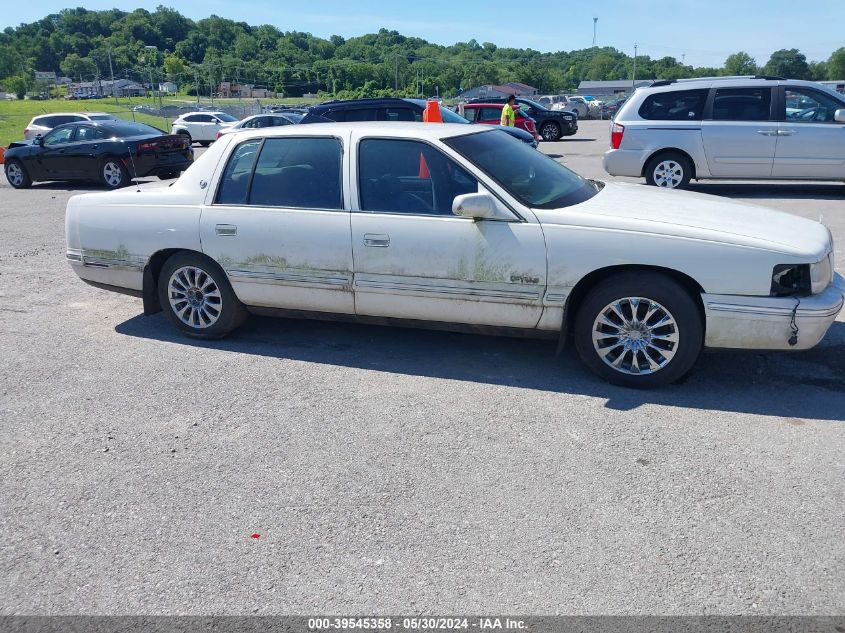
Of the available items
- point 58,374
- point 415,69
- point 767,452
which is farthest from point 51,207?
point 415,69

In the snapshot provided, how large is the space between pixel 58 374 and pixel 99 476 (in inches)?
66.3

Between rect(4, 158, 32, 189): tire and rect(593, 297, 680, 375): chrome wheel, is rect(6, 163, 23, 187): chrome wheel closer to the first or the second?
rect(4, 158, 32, 189): tire

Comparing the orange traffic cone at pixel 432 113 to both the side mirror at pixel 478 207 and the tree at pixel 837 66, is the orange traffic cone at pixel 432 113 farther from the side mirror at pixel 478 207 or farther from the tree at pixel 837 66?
the tree at pixel 837 66

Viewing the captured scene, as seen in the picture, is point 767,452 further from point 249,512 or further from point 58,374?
point 58,374

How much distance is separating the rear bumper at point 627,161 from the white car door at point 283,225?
784cm

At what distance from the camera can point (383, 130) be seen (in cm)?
519

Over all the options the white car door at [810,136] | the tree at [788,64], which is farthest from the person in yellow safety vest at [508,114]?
the tree at [788,64]

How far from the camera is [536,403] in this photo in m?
4.48

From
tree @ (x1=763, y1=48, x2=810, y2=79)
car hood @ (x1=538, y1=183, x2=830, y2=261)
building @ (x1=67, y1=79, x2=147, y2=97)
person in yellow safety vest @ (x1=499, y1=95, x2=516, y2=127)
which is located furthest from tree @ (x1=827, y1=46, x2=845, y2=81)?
car hood @ (x1=538, y1=183, x2=830, y2=261)

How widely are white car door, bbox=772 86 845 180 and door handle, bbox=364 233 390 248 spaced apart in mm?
8604

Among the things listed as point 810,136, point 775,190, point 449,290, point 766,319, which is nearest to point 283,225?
point 449,290

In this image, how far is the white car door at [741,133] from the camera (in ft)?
37.1

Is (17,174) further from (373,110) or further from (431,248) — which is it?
(431,248)

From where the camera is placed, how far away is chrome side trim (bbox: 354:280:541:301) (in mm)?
4691
